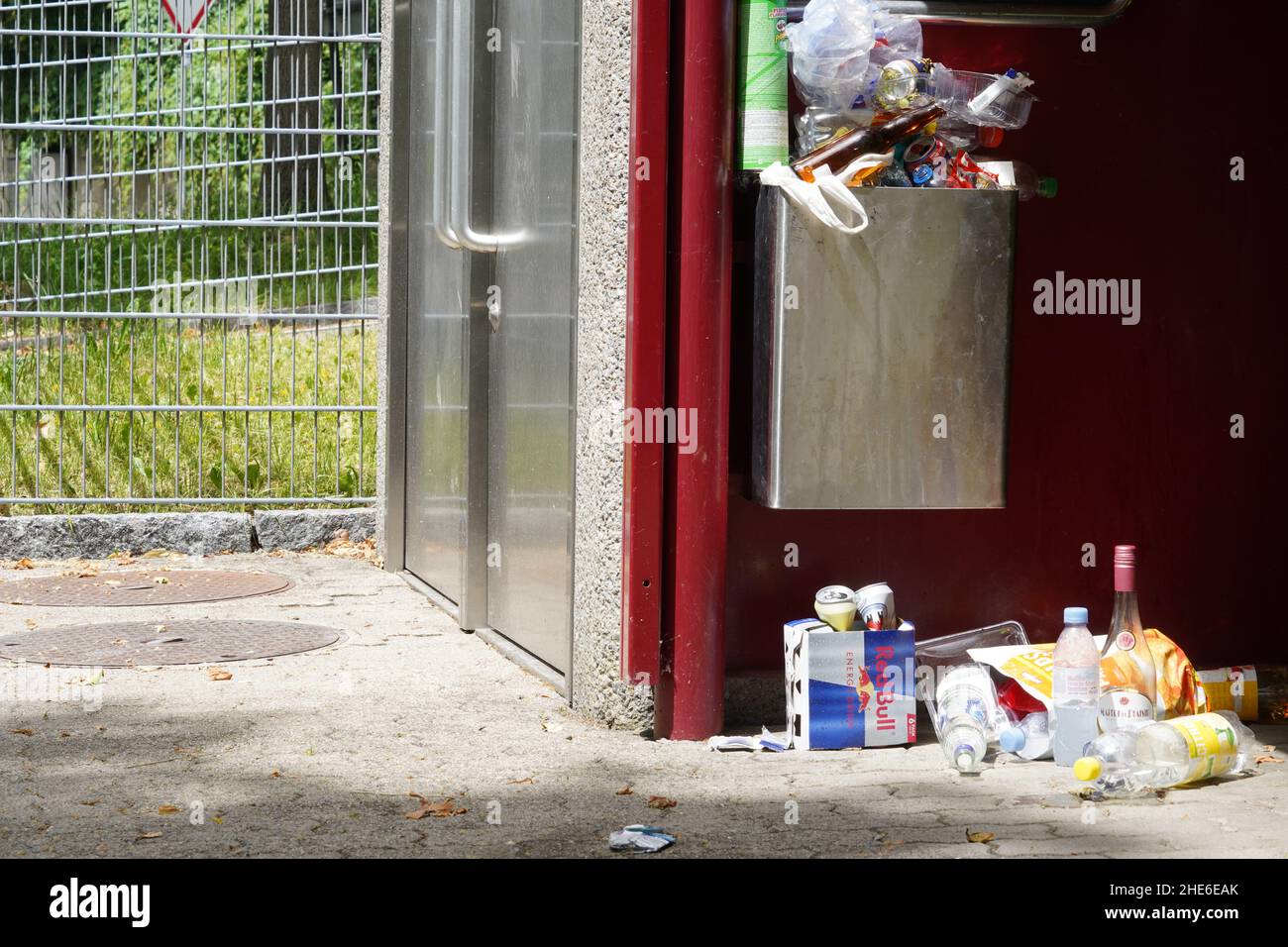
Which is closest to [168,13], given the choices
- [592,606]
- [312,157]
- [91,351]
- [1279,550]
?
[312,157]

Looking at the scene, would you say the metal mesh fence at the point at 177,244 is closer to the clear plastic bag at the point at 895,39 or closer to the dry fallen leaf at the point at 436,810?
the clear plastic bag at the point at 895,39

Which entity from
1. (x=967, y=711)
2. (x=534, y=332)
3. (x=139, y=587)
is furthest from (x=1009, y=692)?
(x=139, y=587)

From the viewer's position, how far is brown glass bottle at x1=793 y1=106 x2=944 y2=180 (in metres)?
3.89

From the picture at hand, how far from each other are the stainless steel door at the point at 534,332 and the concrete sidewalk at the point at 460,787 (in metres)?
0.40

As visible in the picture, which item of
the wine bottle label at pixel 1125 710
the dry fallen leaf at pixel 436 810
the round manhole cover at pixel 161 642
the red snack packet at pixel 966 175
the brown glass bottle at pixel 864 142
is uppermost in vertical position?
the brown glass bottle at pixel 864 142

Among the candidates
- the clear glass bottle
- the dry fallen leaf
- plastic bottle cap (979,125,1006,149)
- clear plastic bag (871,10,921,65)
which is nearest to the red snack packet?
plastic bottle cap (979,125,1006,149)

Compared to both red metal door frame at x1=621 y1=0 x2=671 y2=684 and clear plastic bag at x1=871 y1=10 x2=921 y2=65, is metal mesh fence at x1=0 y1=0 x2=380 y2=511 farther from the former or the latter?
clear plastic bag at x1=871 y1=10 x2=921 y2=65

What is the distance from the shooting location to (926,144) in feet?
12.9

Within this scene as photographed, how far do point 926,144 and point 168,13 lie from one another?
197 inches

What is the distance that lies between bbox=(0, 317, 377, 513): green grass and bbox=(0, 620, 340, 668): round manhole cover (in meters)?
2.23

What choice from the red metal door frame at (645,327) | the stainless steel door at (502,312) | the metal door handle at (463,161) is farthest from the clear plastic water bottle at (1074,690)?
the metal door handle at (463,161)

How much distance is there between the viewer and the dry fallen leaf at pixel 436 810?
332 cm
